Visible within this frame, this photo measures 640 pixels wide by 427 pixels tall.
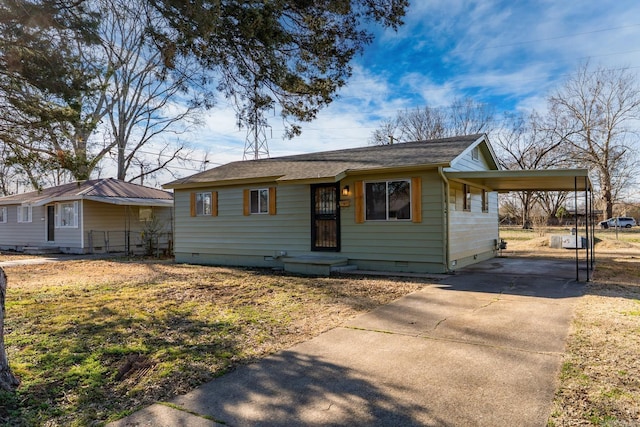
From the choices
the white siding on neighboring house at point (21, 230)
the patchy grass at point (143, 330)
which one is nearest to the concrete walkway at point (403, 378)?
the patchy grass at point (143, 330)

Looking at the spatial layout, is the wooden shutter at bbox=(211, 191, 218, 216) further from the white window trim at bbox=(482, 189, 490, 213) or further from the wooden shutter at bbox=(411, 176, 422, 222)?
the white window trim at bbox=(482, 189, 490, 213)

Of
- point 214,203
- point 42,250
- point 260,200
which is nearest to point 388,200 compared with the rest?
point 260,200

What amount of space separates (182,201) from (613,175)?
35.9m

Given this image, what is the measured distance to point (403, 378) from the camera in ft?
11.0

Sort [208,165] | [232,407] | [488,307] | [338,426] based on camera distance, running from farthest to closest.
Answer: [208,165]
[488,307]
[232,407]
[338,426]

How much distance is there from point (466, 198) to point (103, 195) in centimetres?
1463

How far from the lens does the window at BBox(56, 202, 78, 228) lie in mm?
17562

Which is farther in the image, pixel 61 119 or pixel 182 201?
pixel 182 201

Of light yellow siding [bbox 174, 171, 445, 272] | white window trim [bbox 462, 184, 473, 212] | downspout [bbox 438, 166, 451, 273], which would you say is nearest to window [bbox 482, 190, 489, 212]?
white window trim [bbox 462, 184, 473, 212]

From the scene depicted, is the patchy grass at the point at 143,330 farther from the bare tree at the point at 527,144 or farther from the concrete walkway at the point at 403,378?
the bare tree at the point at 527,144

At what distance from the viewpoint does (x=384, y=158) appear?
34.2 ft

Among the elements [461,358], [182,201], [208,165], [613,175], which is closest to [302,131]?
[461,358]

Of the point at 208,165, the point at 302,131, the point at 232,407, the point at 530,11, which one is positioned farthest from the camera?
the point at 208,165

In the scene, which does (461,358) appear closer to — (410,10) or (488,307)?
(488,307)
